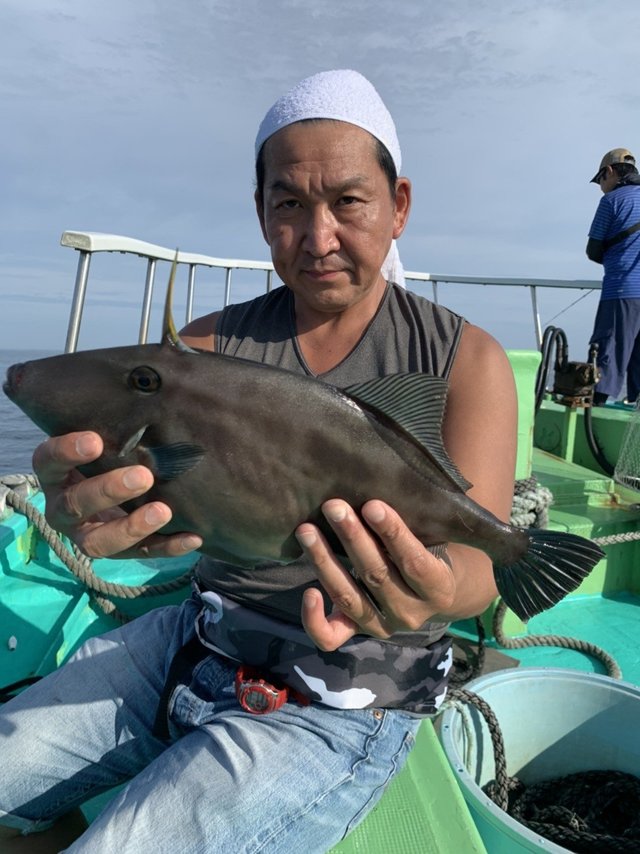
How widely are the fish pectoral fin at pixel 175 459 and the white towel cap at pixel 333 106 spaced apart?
1089 millimetres

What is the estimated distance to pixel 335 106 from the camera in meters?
1.94

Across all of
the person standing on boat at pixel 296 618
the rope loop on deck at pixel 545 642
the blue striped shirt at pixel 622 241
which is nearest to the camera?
the person standing on boat at pixel 296 618

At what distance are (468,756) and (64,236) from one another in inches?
128

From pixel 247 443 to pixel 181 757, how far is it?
35.8 inches

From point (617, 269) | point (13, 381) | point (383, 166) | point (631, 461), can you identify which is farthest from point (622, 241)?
point (13, 381)

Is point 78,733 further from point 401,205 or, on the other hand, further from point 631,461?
point 631,461

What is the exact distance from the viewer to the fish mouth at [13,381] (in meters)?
1.60

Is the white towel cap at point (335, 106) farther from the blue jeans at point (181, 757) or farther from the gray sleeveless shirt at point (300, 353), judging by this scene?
the blue jeans at point (181, 757)

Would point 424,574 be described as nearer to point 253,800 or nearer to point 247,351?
point 253,800

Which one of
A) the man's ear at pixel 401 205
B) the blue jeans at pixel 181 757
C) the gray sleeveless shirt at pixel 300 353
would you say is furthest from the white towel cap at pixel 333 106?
the blue jeans at pixel 181 757

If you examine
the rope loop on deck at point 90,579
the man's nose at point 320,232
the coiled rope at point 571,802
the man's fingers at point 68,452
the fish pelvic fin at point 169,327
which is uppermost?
the man's nose at point 320,232

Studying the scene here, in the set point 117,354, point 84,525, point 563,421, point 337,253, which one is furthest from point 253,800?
point 563,421

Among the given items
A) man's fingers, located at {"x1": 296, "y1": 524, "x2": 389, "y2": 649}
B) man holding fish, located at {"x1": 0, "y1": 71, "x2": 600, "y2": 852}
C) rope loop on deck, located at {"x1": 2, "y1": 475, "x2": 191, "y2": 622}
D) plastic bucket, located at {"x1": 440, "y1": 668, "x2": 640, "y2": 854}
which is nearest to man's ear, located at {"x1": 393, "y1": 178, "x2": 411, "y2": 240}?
man holding fish, located at {"x1": 0, "y1": 71, "x2": 600, "y2": 852}

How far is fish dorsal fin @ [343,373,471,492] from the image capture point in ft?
5.29
